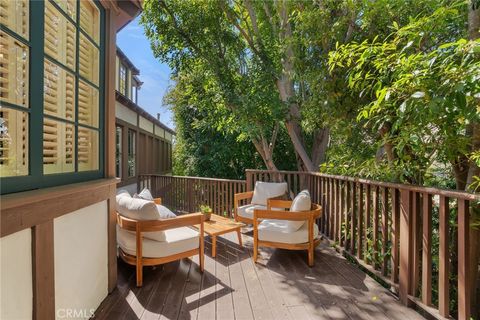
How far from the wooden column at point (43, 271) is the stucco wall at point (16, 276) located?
0.08 feet

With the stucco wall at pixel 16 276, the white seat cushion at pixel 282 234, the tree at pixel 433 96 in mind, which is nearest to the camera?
the stucco wall at pixel 16 276

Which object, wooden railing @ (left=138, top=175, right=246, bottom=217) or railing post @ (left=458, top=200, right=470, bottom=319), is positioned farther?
wooden railing @ (left=138, top=175, right=246, bottom=217)

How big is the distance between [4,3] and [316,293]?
124 inches

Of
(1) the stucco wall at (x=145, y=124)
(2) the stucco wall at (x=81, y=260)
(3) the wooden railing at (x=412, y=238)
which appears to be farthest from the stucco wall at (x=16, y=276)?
(1) the stucco wall at (x=145, y=124)

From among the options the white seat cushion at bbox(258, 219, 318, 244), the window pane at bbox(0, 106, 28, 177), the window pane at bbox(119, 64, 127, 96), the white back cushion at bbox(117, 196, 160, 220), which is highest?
the window pane at bbox(119, 64, 127, 96)

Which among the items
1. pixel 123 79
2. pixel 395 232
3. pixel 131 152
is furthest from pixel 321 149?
pixel 123 79

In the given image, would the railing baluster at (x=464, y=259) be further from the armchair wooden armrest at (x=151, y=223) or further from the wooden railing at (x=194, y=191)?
the wooden railing at (x=194, y=191)

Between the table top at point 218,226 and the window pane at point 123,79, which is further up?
the window pane at point 123,79

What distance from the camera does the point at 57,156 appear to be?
186 centimetres

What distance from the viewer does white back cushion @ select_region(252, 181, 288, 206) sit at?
190 inches

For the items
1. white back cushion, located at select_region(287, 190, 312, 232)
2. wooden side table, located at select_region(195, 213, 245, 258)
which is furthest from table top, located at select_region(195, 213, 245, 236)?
white back cushion, located at select_region(287, 190, 312, 232)

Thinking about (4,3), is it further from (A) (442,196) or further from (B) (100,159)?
(A) (442,196)

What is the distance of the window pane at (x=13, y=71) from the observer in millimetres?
1334

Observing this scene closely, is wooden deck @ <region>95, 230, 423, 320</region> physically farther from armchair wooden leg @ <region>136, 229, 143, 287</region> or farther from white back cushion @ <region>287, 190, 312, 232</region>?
white back cushion @ <region>287, 190, 312, 232</region>
